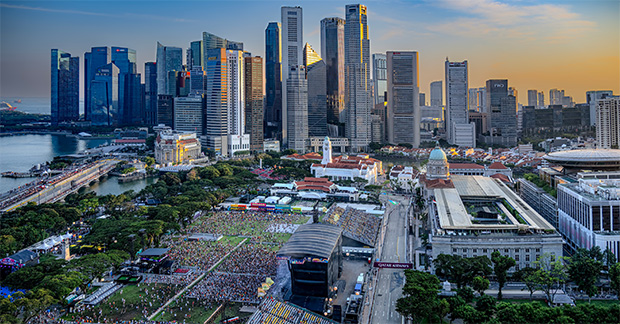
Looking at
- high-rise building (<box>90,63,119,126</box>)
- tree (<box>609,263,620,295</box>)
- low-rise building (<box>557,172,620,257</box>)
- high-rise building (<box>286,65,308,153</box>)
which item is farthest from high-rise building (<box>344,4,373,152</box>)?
high-rise building (<box>90,63,119,126</box>)

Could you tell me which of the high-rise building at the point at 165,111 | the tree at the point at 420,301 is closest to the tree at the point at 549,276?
the tree at the point at 420,301

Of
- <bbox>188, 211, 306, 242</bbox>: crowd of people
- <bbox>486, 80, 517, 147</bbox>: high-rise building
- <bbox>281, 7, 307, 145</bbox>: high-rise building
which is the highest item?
<bbox>281, 7, 307, 145</bbox>: high-rise building

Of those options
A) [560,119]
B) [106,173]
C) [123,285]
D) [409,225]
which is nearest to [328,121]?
[106,173]

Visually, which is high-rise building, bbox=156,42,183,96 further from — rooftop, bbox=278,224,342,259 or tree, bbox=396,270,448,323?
tree, bbox=396,270,448,323

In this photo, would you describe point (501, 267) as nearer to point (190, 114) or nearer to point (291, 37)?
point (291, 37)

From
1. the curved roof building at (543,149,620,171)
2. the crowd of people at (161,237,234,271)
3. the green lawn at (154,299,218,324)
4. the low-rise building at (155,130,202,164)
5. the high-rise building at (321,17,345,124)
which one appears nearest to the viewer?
the green lawn at (154,299,218,324)

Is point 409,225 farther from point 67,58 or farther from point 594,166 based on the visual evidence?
point 67,58

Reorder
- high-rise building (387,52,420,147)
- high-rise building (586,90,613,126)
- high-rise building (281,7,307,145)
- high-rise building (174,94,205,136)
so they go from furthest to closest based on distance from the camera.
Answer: high-rise building (586,90,613,126) → high-rise building (387,52,420,147) → high-rise building (174,94,205,136) → high-rise building (281,7,307,145)
